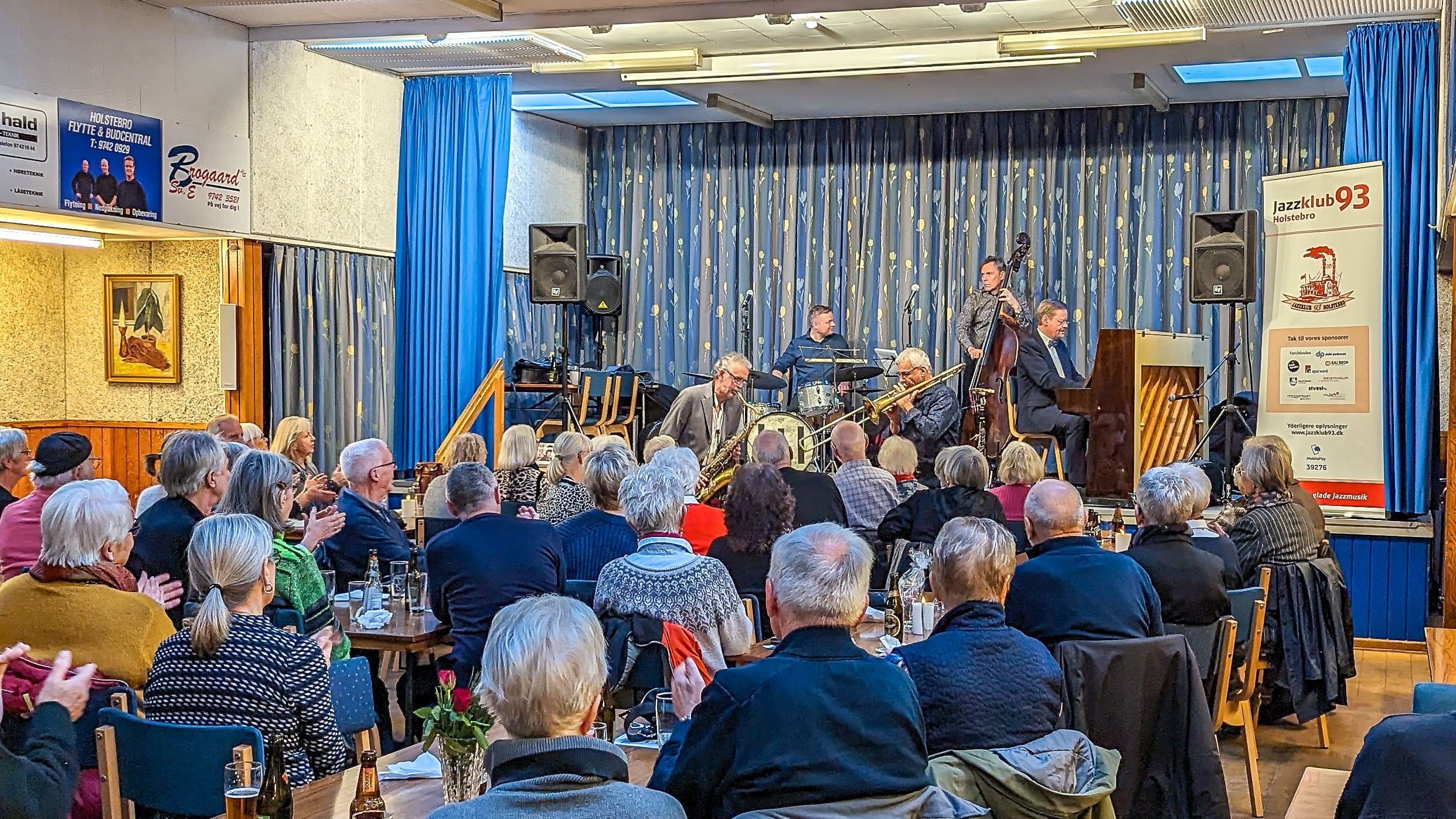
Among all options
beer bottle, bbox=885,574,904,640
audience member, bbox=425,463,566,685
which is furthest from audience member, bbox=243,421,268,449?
beer bottle, bbox=885,574,904,640

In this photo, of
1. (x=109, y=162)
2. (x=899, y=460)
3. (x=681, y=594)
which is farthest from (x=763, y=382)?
(x=681, y=594)

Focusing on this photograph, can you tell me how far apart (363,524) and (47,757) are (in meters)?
3.06

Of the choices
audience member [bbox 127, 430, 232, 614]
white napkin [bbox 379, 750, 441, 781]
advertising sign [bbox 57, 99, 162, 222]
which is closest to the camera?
white napkin [bbox 379, 750, 441, 781]

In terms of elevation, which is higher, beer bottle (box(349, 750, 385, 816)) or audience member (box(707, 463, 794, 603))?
audience member (box(707, 463, 794, 603))

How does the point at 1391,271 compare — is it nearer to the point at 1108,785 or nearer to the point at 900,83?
the point at 900,83

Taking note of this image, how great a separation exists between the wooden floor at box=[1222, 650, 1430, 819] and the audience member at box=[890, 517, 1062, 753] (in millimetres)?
2286

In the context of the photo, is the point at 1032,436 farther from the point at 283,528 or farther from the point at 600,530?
the point at 283,528

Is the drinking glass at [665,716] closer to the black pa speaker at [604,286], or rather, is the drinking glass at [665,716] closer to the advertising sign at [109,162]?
the advertising sign at [109,162]

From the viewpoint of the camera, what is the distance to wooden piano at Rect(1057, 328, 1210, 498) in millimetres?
9195

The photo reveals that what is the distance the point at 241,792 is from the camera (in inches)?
97.2

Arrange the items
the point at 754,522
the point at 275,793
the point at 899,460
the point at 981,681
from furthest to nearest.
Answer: the point at 899,460 < the point at 754,522 < the point at 981,681 < the point at 275,793

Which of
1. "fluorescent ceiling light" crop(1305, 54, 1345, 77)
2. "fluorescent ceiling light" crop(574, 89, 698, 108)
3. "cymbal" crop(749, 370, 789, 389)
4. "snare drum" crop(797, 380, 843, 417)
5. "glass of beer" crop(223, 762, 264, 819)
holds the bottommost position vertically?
"glass of beer" crop(223, 762, 264, 819)

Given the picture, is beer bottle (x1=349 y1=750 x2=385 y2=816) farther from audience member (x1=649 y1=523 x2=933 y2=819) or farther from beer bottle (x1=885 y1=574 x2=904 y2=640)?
beer bottle (x1=885 y1=574 x2=904 y2=640)

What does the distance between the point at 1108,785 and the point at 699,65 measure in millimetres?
7677
